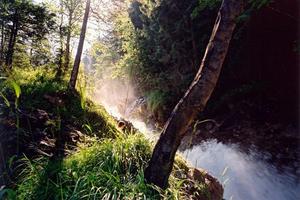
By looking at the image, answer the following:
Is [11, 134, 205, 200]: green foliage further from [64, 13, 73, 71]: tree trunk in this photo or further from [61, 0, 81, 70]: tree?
[61, 0, 81, 70]: tree

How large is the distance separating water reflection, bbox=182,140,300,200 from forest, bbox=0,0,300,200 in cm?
3

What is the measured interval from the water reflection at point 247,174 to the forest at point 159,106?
3 centimetres

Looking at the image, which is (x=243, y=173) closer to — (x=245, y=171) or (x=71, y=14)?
(x=245, y=171)

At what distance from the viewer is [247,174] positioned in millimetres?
5922

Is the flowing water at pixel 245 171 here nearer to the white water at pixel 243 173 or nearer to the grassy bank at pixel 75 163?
the white water at pixel 243 173

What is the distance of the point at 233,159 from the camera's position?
21.7 ft

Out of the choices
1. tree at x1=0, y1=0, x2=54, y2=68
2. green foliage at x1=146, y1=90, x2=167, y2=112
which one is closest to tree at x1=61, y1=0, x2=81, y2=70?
tree at x1=0, y1=0, x2=54, y2=68

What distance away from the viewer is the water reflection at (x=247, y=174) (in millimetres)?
5202

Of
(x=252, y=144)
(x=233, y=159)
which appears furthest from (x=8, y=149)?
(x=252, y=144)

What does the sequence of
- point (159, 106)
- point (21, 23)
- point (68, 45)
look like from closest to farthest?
point (21, 23) → point (68, 45) → point (159, 106)

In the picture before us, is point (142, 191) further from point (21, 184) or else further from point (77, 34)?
point (77, 34)

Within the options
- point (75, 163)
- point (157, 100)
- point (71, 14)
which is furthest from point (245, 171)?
point (157, 100)

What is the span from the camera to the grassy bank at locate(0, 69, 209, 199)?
2408 mm

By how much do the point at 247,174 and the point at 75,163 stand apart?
13.5 ft
